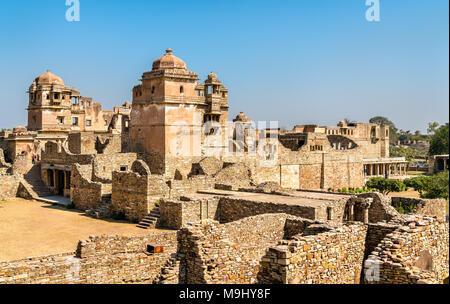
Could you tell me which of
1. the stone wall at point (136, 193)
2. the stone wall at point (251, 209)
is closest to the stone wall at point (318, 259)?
the stone wall at point (251, 209)

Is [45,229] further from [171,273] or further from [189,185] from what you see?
[171,273]

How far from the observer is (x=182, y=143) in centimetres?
2580

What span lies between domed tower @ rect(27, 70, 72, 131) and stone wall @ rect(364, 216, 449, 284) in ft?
101

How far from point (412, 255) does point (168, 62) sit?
19.2 metres

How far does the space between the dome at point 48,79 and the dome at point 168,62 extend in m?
13.2

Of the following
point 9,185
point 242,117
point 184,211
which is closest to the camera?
point 184,211

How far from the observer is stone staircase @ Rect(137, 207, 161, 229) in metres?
18.2

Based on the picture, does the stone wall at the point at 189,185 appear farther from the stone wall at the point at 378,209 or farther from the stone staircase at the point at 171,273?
the stone staircase at the point at 171,273

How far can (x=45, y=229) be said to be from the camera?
1831 centimetres

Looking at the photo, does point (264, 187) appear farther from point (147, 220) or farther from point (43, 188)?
point (43, 188)

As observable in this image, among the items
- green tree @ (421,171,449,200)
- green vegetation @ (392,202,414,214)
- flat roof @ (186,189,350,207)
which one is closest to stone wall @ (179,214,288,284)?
flat roof @ (186,189,350,207)

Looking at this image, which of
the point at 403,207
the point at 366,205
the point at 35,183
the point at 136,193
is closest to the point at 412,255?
the point at 366,205

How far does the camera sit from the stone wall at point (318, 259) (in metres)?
7.54

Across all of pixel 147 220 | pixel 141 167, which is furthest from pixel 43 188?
pixel 147 220
